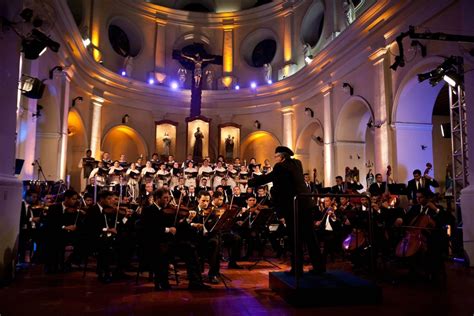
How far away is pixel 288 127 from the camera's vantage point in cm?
1877

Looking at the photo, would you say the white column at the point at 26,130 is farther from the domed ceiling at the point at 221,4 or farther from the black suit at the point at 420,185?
the domed ceiling at the point at 221,4

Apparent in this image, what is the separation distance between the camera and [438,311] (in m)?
4.25

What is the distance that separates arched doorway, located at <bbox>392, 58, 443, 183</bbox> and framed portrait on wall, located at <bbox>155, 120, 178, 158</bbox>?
11.0m

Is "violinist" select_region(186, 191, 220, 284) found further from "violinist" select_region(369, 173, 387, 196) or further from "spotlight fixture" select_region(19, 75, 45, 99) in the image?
"violinist" select_region(369, 173, 387, 196)

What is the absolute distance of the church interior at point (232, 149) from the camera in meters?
5.48

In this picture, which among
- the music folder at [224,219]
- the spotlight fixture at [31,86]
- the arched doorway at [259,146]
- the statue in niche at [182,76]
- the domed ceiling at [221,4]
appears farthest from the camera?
the domed ceiling at [221,4]

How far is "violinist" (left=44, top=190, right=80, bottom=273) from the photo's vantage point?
699 cm

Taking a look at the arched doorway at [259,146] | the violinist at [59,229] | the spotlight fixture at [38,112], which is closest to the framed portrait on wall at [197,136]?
the arched doorway at [259,146]

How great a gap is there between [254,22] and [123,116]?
813 cm

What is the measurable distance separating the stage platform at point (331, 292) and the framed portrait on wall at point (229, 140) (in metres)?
15.1

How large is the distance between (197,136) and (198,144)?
1.24 feet

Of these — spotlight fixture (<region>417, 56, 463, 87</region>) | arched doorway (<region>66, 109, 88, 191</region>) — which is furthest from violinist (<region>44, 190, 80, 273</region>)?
arched doorway (<region>66, 109, 88, 191</region>)

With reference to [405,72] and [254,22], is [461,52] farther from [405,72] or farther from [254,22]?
[254,22]

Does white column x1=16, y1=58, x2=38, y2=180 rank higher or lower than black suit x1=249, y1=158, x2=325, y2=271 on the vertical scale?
higher
